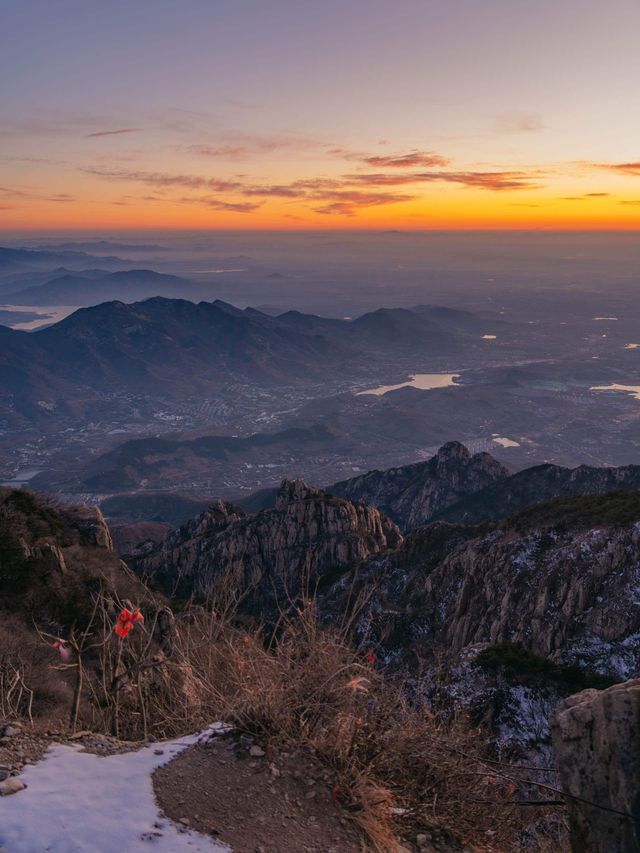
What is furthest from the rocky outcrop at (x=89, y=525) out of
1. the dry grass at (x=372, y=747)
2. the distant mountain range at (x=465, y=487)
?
the distant mountain range at (x=465, y=487)

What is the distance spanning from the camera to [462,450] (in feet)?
302

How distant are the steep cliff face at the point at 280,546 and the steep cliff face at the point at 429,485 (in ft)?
101

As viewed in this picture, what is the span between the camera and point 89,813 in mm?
5602

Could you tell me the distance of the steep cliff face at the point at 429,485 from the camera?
87125 millimetres

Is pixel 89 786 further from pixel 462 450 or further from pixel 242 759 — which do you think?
pixel 462 450

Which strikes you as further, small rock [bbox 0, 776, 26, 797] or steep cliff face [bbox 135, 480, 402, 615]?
steep cliff face [bbox 135, 480, 402, 615]

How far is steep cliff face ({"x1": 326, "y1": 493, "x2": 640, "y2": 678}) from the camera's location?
23406 millimetres

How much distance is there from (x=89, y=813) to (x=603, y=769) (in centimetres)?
480

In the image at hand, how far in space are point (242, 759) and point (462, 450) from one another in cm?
8837

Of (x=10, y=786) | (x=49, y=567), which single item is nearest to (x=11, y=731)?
(x=10, y=786)

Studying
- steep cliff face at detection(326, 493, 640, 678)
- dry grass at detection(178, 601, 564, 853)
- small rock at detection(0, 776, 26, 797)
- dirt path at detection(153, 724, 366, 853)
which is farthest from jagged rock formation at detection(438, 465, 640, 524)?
small rock at detection(0, 776, 26, 797)

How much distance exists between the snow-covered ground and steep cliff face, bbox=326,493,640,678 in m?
14.4

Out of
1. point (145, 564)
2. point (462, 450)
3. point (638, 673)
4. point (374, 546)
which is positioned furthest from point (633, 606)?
point (462, 450)

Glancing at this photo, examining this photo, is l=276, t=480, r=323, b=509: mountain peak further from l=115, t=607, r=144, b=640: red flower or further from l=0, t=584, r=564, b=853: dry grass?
l=0, t=584, r=564, b=853: dry grass
